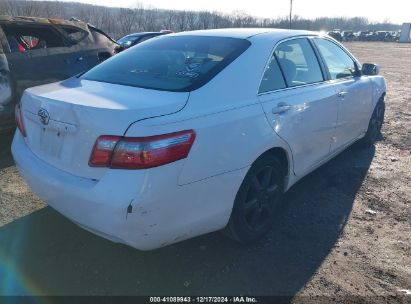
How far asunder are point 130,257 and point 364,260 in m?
1.80

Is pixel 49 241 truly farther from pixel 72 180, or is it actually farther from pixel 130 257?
pixel 72 180

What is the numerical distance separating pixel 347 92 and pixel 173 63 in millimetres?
2074

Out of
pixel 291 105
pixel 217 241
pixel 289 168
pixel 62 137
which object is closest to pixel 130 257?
pixel 217 241

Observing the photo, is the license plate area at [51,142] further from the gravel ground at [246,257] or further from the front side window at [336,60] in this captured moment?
the front side window at [336,60]

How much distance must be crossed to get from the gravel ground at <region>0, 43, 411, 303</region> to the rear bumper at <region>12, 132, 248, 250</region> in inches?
17.5

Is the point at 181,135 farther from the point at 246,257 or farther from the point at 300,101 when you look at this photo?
the point at 300,101

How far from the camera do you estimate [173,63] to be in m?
3.10

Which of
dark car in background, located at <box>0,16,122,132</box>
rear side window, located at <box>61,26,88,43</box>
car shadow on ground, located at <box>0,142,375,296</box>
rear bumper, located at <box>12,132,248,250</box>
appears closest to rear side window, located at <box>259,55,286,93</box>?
rear bumper, located at <box>12,132,248,250</box>

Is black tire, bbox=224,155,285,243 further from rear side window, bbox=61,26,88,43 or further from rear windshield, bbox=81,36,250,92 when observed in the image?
rear side window, bbox=61,26,88,43

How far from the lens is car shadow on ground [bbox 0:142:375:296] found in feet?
8.73

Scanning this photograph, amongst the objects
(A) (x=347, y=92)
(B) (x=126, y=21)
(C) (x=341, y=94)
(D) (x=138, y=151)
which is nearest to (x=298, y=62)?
(C) (x=341, y=94)

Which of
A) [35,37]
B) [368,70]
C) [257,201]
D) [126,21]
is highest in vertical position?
[126,21]

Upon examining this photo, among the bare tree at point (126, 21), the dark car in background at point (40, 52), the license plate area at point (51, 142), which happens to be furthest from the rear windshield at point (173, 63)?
the bare tree at point (126, 21)

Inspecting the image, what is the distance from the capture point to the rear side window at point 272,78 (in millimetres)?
3029
